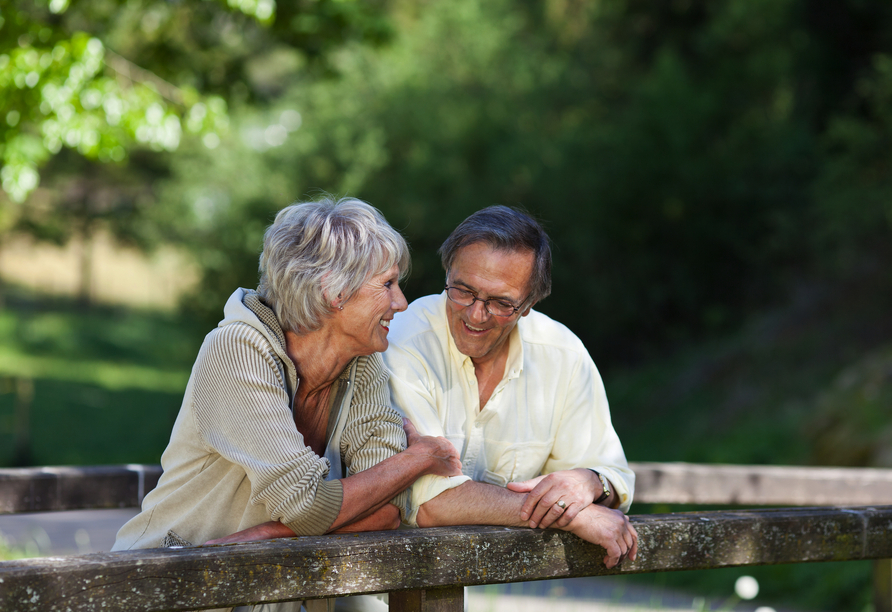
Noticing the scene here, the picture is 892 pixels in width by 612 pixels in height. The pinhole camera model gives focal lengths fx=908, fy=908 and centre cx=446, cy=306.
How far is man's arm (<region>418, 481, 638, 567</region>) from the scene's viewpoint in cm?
195

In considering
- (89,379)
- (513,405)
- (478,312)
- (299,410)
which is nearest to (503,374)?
(513,405)

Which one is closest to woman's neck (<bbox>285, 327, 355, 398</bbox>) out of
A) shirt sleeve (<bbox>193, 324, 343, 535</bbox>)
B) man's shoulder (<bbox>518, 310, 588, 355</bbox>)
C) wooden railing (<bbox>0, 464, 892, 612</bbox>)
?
shirt sleeve (<bbox>193, 324, 343, 535</bbox>)

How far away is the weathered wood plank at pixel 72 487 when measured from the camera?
8.74 feet

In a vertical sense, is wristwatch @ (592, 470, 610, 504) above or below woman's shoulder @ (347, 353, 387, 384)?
below

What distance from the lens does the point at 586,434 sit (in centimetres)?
247

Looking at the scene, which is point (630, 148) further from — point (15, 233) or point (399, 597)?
point (15, 233)

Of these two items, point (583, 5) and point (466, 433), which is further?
point (583, 5)

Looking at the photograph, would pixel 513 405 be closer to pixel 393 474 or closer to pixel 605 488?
pixel 605 488

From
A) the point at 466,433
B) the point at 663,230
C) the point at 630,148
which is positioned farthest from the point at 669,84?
the point at 466,433

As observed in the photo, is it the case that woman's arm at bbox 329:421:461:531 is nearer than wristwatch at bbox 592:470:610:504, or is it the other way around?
woman's arm at bbox 329:421:461:531

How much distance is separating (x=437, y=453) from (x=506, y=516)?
0.70 ft

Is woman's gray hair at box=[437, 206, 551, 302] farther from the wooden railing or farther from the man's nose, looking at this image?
the wooden railing

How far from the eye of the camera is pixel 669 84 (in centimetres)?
1241

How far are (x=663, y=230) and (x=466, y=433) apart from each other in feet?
35.6
